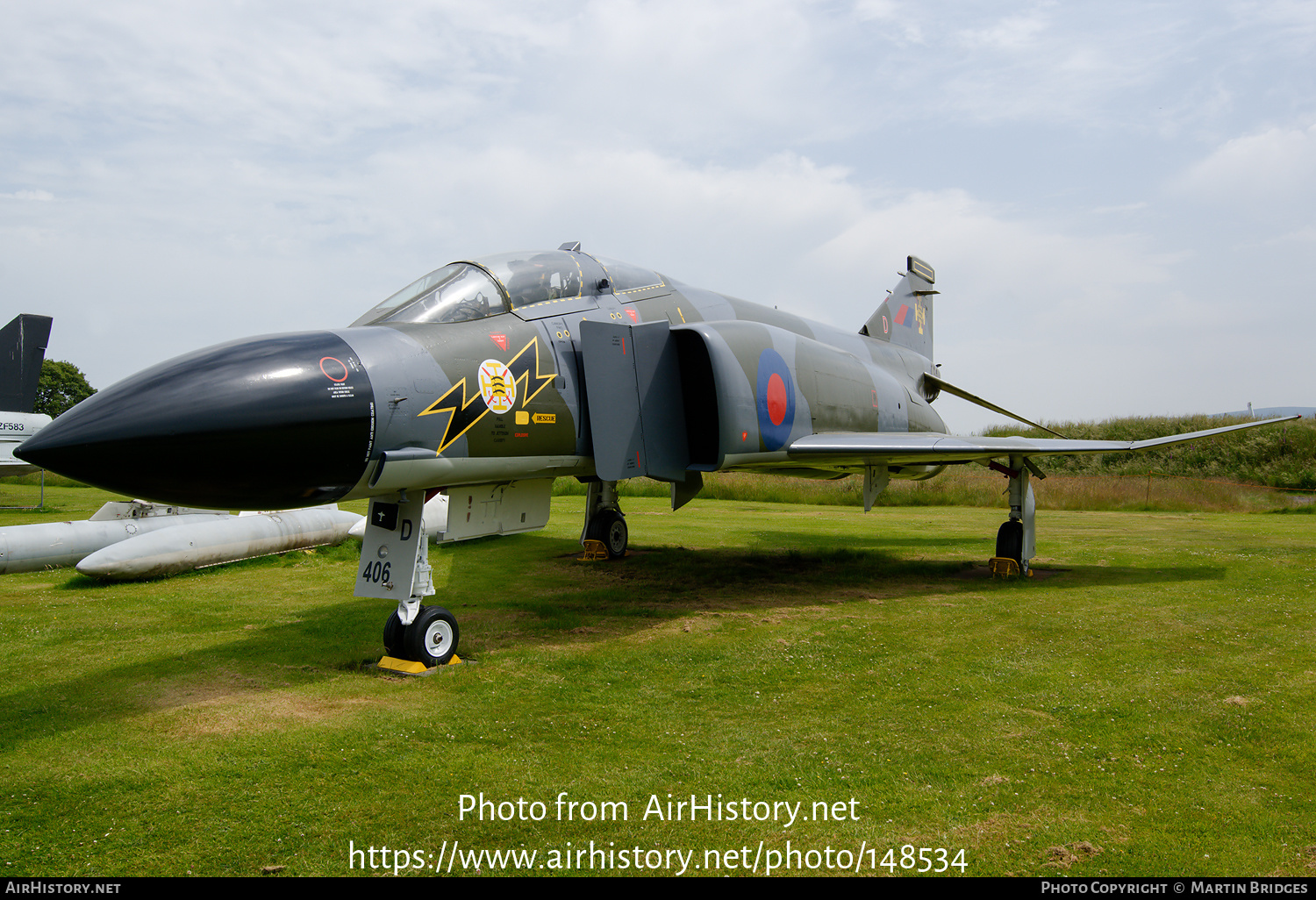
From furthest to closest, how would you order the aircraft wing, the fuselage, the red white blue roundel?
the aircraft wing < the red white blue roundel < the fuselage

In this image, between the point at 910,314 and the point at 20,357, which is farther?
the point at 20,357

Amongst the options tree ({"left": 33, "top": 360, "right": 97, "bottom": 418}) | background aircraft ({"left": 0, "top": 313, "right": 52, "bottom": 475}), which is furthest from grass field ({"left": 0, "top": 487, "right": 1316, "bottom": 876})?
tree ({"left": 33, "top": 360, "right": 97, "bottom": 418})

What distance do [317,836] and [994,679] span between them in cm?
431

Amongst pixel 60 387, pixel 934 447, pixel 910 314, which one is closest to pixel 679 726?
pixel 934 447

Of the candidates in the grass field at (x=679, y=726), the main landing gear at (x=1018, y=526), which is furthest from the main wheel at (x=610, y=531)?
the main landing gear at (x=1018, y=526)

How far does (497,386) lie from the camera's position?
5.88 meters

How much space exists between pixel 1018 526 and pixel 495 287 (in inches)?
286

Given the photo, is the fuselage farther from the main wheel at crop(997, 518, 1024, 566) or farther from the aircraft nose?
the main wheel at crop(997, 518, 1024, 566)

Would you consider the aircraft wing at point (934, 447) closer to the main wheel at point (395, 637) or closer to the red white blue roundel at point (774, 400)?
the red white blue roundel at point (774, 400)

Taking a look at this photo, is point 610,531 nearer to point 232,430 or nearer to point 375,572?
point 375,572

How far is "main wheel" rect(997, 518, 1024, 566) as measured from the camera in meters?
9.88

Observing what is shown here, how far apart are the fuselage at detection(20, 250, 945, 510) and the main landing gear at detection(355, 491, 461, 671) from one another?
451 millimetres

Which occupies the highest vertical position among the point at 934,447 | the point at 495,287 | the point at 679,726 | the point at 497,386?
the point at 495,287

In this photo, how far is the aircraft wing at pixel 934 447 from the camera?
8.38m
